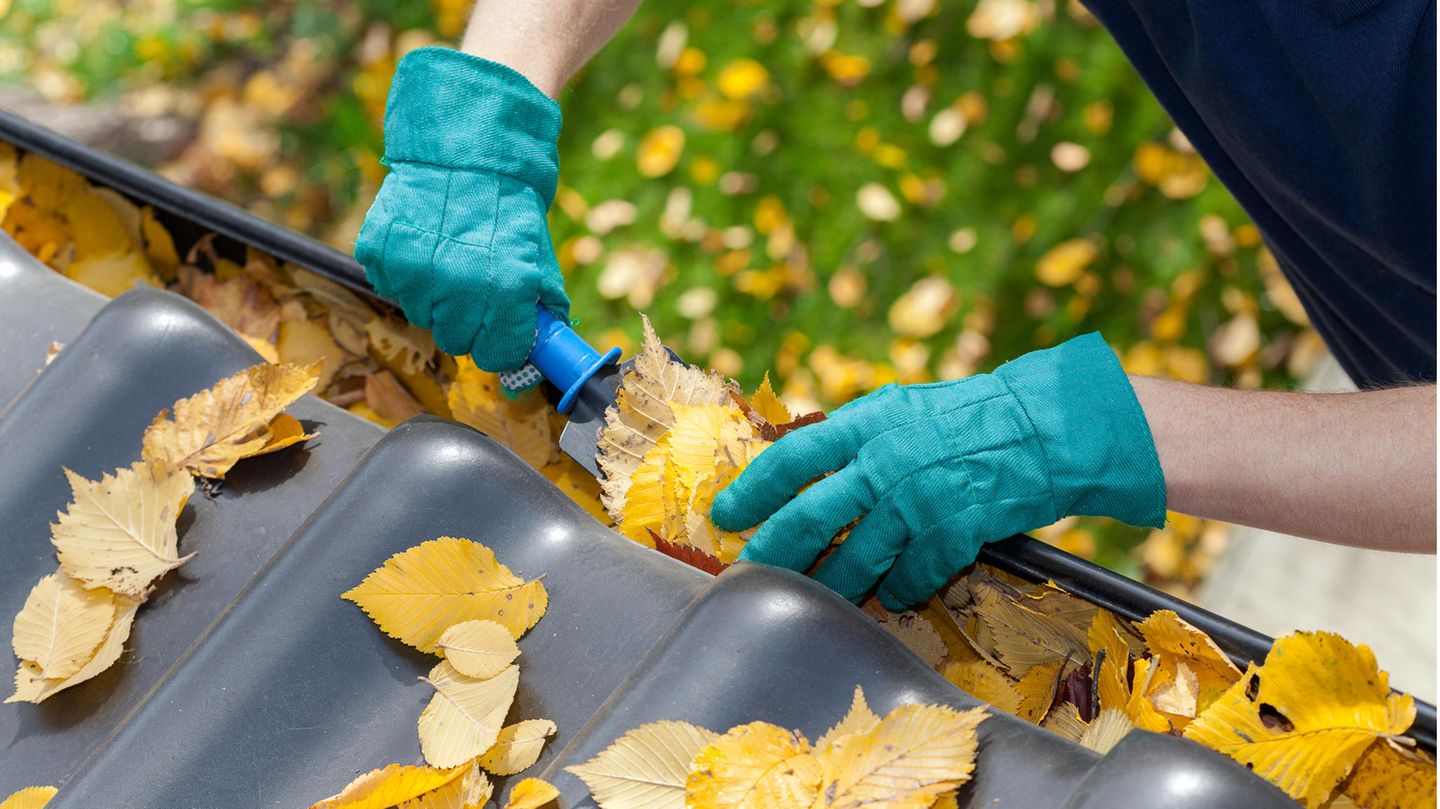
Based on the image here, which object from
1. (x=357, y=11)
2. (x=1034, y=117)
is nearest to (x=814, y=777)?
(x=1034, y=117)

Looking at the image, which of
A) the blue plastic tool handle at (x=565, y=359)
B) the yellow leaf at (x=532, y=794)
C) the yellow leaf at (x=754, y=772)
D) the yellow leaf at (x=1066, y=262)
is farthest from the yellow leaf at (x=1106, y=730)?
the yellow leaf at (x=1066, y=262)

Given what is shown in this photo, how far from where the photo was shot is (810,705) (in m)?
0.93

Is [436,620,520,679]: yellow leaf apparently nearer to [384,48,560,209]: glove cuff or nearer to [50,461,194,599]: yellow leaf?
[50,461,194,599]: yellow leaf

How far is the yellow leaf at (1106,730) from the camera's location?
0.98 meters

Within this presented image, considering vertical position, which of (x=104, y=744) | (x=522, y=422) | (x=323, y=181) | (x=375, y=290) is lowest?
(x=323, y=181)

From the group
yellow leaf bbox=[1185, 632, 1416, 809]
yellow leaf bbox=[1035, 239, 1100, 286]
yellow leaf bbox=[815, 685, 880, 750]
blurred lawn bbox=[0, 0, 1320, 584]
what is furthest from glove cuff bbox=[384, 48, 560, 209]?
yellow leaf bbox=[1035, 239, 1100, 286]

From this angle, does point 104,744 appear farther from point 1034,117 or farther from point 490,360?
point 1034,117

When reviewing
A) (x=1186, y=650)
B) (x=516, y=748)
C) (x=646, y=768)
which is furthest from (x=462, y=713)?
(x=1186, y=650)

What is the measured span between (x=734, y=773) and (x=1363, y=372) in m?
1.46

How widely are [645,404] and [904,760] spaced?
0.50 m

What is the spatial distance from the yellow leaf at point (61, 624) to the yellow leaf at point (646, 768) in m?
0.51

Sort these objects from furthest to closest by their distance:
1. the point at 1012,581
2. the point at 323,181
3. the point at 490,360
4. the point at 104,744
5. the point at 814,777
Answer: the point at 323,181 < the point at 490,360 < the point at 1012,581 < the point at 104,744 < the point at 814,777

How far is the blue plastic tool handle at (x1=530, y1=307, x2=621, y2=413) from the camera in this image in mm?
1273

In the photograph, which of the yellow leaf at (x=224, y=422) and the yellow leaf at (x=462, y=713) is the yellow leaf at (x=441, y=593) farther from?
the yellow leaf at (x=224, y=422)
